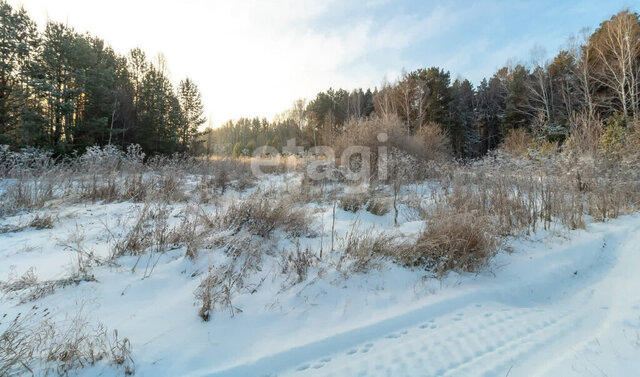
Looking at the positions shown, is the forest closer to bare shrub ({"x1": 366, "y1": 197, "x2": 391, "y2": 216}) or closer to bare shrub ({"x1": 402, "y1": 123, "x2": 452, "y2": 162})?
bare shrub ({"x1": 402, "y1": 123, "x2": 452, "y2": 162})

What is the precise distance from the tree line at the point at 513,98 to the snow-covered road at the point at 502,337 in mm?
11048

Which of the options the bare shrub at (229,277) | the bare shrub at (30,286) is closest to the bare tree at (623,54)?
the bare shrub at (229,277)

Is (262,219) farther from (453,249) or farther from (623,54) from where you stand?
(623,54)

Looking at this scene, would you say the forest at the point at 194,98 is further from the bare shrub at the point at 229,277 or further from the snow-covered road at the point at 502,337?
the bare shrub at the point at 229,277

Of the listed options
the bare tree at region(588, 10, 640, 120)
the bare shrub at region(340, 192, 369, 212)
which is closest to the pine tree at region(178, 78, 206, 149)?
the bare shrub at region(340, 192, 369, 212)

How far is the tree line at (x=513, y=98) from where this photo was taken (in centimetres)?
1421

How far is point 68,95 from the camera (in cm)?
1265

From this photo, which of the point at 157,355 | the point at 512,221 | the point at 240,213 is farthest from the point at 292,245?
the point at 512,221

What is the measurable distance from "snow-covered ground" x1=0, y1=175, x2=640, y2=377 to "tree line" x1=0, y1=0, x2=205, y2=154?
40.3 feet

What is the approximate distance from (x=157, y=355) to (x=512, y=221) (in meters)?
4.84

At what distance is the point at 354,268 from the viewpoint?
2.55m

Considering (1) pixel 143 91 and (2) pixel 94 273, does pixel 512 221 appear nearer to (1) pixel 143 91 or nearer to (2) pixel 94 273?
(2) pixel 94 273

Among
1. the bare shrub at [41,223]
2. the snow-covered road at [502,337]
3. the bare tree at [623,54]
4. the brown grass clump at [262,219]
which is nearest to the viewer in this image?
the snow-covered road at [502,337]

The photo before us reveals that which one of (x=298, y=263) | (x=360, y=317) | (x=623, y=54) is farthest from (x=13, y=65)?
(x=623, y=54)
